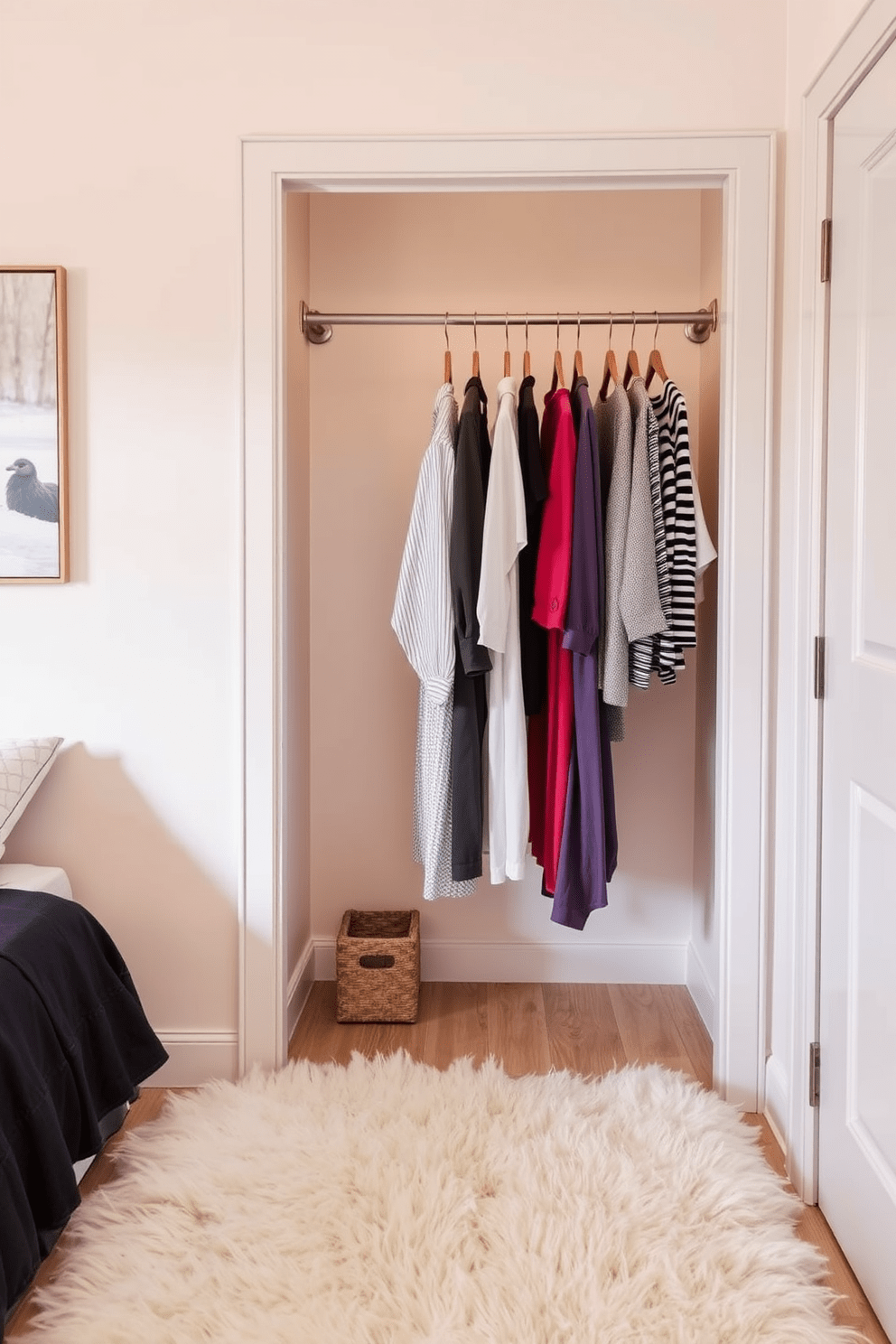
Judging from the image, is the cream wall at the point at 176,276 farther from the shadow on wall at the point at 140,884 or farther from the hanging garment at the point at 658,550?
the hanging garment at the point at 658,550

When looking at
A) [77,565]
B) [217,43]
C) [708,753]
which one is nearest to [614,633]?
[708,753]

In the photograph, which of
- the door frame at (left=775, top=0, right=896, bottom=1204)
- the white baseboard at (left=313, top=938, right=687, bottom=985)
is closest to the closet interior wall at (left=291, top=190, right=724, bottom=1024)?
the white baseboard at (left=313, top=938, right=687, bottom=985)

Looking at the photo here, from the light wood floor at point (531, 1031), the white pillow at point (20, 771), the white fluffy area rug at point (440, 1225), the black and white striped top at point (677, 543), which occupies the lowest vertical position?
the light wood floor at point (531, 1031)

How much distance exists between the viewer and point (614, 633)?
2256 millimetres

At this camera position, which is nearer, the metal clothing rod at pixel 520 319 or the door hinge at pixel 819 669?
the door hinge at pixel 819 669

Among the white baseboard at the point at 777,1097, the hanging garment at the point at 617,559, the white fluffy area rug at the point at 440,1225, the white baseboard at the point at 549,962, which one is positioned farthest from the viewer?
the white baseboard at the point at 549,962

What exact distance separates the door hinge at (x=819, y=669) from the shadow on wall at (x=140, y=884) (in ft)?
4.44

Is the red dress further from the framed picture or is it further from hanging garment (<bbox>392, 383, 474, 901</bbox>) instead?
the framed picture

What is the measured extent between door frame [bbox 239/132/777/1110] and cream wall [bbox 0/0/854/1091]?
0.04 m

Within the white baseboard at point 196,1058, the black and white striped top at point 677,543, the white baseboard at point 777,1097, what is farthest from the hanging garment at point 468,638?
the white baseboard at point 777,1097

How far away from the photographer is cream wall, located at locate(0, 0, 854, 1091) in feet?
6.89

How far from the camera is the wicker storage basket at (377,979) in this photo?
2.59 m

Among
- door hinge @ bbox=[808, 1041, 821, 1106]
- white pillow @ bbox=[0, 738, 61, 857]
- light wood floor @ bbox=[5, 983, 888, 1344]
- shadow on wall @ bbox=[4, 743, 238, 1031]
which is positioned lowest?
light wood floor @ bbox=[5, 983, 888, 1344]

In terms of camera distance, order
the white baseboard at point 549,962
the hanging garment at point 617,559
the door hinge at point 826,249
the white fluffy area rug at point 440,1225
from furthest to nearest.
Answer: the white baseboard at point 549,962 < the hanging garment at point 617,559 < the door hinge at point 826,249 < the white fluffy area rug at point 440,1225
